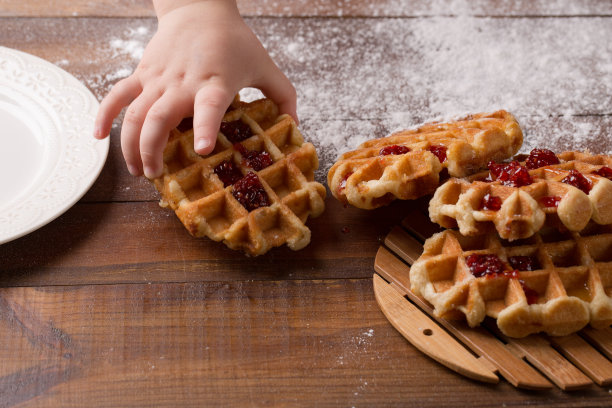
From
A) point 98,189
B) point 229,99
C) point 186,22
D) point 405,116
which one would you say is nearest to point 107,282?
point 98,189

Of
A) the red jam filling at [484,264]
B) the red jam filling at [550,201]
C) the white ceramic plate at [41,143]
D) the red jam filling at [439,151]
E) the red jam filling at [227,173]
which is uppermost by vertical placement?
the red jam filling at [550,201]

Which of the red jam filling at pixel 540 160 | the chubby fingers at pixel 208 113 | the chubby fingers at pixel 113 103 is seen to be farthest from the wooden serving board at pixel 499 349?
the chubby fingers at pixel 113 103

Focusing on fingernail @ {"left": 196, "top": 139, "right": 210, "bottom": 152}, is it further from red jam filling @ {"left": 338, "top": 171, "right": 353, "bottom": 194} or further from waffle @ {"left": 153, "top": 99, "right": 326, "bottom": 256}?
red jam filling @ {"left": 338, "top": 171, "right": 353, "bottom": 194}

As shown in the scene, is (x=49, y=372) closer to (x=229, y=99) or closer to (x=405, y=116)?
(x=229, y=99)

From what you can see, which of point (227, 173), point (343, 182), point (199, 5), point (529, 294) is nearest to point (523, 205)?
point (529, 294)

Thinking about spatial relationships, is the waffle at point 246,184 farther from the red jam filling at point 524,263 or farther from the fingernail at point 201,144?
the red jam filling at point 524,263

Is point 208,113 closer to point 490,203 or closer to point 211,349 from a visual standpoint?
point 211,349

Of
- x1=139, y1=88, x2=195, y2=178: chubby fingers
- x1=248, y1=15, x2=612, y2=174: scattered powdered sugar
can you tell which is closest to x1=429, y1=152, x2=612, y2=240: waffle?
x1=248, y1=15, x2=612, y2=174: scattered powdered sugar
